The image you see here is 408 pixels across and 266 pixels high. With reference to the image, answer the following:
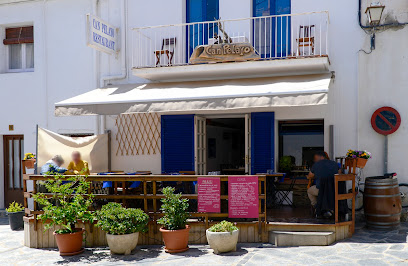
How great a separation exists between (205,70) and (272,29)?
2322 mm

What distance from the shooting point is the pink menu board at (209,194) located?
8422 mm

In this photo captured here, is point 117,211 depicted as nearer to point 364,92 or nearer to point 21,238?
point 21,238

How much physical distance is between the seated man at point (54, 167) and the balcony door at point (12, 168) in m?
3.59

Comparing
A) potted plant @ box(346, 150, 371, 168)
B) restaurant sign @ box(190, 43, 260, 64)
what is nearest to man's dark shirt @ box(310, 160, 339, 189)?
potted plant @ box(346, 150, 371, 168)

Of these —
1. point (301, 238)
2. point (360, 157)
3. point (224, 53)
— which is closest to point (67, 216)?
point (301, 238)

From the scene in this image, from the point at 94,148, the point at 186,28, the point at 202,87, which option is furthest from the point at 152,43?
the point at 94,148

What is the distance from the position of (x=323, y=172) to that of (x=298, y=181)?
2.19 meters

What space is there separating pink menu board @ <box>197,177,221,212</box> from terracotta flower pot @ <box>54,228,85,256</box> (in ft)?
8.29

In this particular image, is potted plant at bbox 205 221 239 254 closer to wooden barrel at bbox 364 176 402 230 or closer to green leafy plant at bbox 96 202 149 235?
green leafy plant at bbox 96 202 149 235

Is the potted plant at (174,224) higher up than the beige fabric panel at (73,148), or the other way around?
the beige fabric panel at (73,148)

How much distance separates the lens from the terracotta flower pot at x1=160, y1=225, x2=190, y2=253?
7.95m

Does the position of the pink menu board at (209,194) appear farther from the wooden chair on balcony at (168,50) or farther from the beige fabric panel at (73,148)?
the wooden chair on balcony at (168,50)

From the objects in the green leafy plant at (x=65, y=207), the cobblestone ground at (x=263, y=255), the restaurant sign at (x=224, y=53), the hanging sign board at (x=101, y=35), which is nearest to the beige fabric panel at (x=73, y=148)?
the green leafy plant at (x=65, y=207)

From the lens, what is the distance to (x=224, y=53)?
10.5 meters
